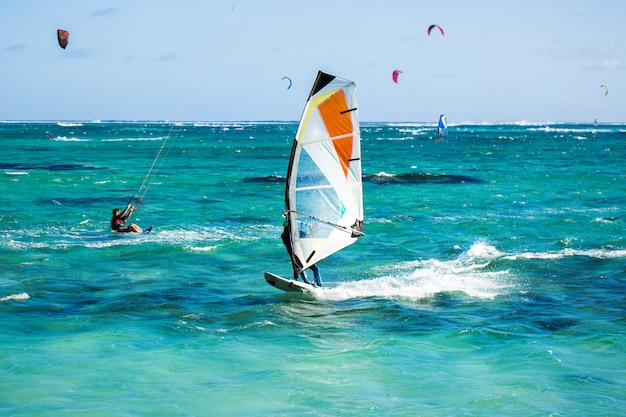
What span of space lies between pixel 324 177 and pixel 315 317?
3070 millimetres

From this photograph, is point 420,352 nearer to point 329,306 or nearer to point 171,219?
point 329,306

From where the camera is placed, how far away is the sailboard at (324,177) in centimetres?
1622

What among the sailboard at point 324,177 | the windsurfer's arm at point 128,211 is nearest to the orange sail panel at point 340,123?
the sailboard at point 324,177

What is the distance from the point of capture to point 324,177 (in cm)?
1680

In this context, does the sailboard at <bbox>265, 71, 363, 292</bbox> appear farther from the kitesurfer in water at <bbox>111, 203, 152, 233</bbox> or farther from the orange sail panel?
the kitesurfer in water at <bbox>111, 203, 152, 233</bbox>

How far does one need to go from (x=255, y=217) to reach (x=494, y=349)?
Answer: 2009cm

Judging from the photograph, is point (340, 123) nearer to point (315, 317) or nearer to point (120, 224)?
point (315, 317)

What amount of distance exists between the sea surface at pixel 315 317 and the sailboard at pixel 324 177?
1.63m

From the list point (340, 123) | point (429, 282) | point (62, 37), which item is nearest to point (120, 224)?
point (62, 37)

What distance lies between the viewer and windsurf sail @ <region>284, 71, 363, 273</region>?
16219 mm

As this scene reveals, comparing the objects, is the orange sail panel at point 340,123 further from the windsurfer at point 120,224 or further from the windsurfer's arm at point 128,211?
the windsurfer at point 120,224

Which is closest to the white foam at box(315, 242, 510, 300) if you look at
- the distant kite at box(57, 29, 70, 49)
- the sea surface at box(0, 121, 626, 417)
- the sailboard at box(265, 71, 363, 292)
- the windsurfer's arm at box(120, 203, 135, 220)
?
the sea surface at box(0, 121, 626, 417)

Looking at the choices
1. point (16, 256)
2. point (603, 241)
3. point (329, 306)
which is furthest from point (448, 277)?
point (16, 256)

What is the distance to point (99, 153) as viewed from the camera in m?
86.2
